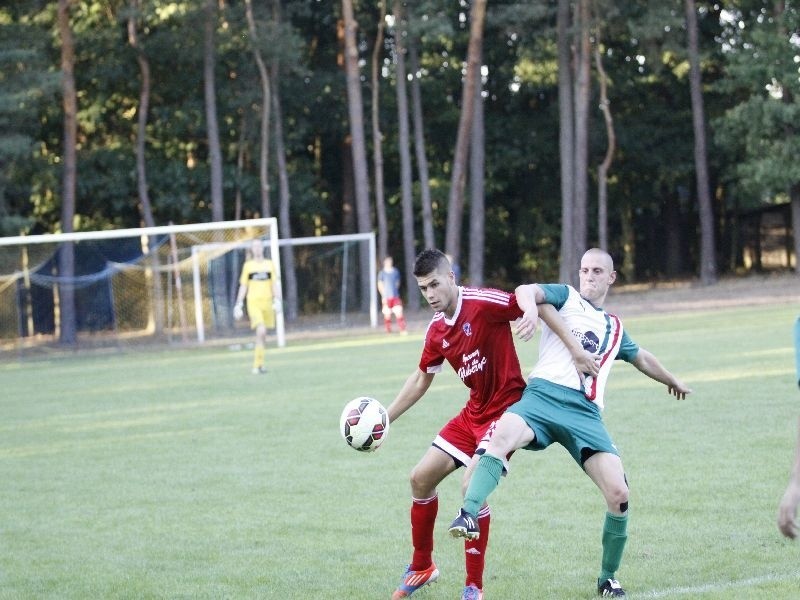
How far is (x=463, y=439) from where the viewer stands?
627 cm

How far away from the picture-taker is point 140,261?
34406mm

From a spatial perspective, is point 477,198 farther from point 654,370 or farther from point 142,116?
point 654,370

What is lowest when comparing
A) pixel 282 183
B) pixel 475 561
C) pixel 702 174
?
pixel 475 561

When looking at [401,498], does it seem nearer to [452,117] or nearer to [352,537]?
[352,537]

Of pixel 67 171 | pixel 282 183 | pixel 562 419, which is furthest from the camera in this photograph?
pixel 282 183

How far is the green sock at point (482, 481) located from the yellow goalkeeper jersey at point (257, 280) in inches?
591

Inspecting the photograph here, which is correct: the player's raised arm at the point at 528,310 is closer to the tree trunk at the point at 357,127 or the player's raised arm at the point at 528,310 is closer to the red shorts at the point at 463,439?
the red shorts at the point at 463,439

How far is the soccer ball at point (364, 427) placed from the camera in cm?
653

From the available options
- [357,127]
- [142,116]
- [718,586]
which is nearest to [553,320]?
[718,586]

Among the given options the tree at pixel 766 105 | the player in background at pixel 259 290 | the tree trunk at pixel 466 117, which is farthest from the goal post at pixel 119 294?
the tree at pixel 766 105

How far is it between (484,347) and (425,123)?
41.6 metres

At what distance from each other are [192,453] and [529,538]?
16.2 feet

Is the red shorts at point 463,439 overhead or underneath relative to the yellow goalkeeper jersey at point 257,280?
underneath

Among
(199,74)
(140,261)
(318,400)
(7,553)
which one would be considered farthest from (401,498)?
(199,74)
